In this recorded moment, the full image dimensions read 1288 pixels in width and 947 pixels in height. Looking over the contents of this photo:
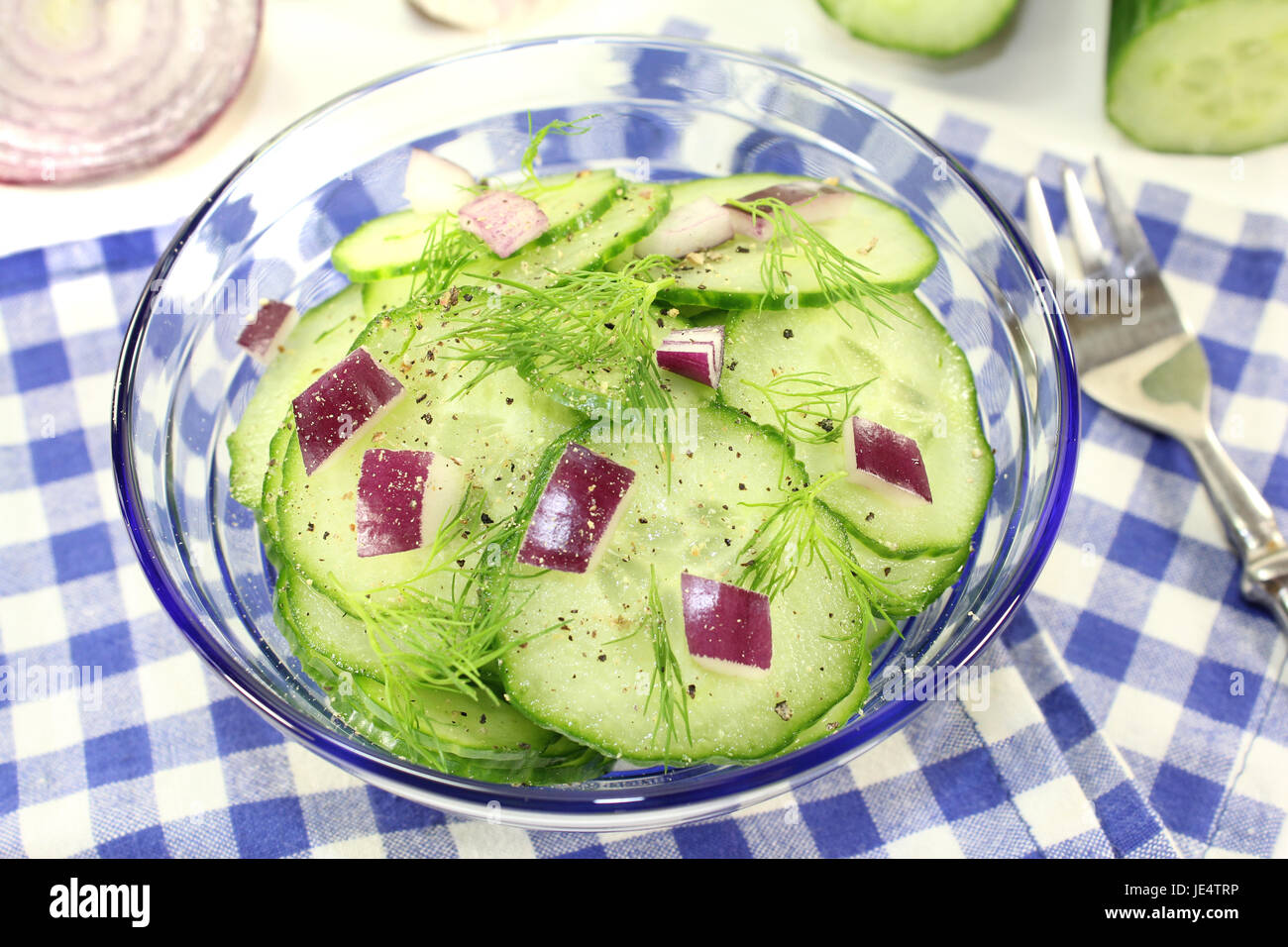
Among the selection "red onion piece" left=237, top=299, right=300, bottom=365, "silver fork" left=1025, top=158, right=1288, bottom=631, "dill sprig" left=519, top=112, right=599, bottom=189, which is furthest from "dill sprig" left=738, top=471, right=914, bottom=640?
"silver fork" left=1025, top=158, right=1288, bottom=631

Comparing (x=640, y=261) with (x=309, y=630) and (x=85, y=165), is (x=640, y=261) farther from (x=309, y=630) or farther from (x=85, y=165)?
(x=85, y=165)

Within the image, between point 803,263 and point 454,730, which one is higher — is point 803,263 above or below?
above

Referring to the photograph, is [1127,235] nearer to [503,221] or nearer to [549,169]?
[549,169]

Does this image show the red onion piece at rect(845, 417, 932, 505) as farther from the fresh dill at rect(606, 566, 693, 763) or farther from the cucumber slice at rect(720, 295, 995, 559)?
the fresh dill at rect(606, 566, 693, 763)

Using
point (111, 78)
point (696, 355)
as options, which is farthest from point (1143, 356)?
point (111, 78)
